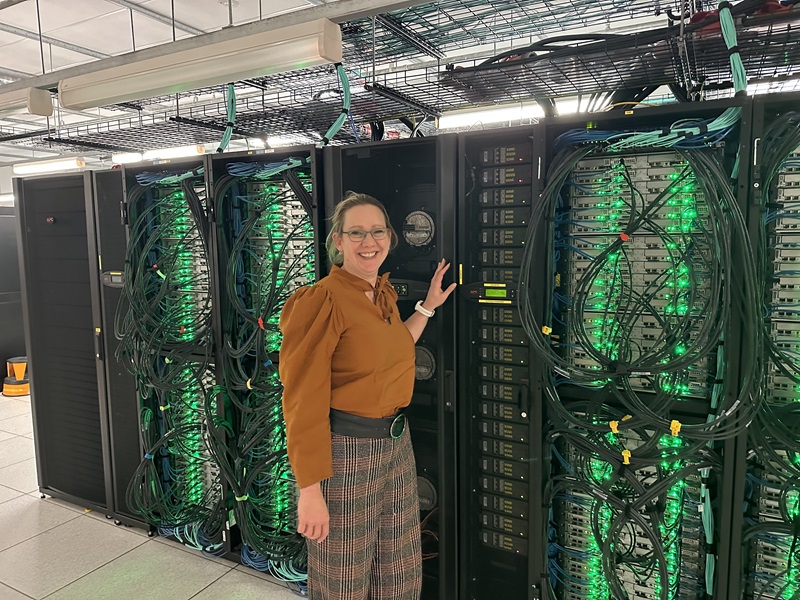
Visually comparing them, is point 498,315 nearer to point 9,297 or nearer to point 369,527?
point 369,527

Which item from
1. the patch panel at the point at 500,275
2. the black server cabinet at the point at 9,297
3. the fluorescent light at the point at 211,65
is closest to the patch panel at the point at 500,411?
the patch panel at the point at 500,275

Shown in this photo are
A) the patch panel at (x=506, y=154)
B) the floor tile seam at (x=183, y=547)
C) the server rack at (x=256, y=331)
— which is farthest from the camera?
the floor tile seam at (x=183, y=547)

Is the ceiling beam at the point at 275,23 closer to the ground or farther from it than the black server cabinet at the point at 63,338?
farther from it

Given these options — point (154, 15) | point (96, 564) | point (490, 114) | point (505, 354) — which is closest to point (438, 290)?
point (505, 354)

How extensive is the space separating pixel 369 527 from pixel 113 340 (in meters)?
2.04

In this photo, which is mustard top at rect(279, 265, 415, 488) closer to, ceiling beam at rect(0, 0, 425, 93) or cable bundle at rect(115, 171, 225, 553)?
ceiling beam at rect(0, 0, 425, 93)

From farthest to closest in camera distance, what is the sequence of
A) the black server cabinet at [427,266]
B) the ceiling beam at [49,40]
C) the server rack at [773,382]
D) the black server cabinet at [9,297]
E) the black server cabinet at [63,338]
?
1. the black server cabinet at [9,297]
2. the ceiling beam at [49,40]
3. the black server cabinet at [63,338]
4. the black server cabinet at [427,266]
5. the server rack at [773,382]

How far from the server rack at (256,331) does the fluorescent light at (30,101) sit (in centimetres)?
123

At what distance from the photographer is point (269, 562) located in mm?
Answer: 2543

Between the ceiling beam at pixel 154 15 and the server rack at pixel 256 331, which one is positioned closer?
the server rack at pixel 256 331

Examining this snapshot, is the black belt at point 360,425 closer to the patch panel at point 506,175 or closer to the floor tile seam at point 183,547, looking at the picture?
the patch panel at point 506,175

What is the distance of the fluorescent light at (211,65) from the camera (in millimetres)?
1824

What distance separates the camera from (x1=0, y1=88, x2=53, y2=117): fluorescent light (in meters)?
2.89

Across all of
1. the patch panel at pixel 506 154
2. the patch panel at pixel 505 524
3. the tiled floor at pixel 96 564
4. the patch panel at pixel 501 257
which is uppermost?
the patch panel at pixel 506 154
